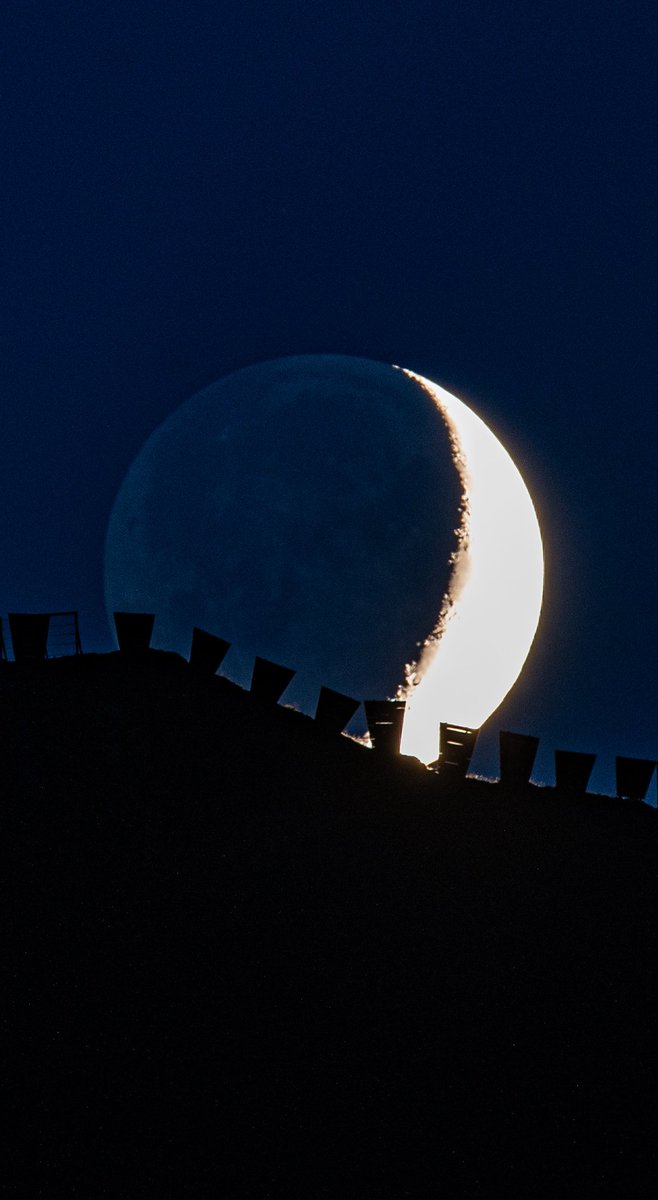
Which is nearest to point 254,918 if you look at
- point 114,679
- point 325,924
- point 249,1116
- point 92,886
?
point 325,924

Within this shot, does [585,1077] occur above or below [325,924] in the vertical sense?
below

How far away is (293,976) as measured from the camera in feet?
45.6

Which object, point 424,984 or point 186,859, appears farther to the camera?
point 186,859

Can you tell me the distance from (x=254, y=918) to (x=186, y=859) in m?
1.68

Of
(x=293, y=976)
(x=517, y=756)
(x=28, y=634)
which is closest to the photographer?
(x=293, y=976)

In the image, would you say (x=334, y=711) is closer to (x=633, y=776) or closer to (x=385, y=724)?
(x=385, y=724)

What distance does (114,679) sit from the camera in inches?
848

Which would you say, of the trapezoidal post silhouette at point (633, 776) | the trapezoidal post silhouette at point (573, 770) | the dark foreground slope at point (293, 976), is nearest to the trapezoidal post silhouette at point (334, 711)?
the dark foreground slope at point (293, 976)

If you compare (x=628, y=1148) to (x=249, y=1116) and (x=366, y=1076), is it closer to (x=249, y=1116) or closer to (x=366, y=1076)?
(x=366, y=1076)

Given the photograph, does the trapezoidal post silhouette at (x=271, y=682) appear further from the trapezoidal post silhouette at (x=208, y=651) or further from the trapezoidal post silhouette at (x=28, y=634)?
the trapezoidal post silhouette at (x=28, y=634)

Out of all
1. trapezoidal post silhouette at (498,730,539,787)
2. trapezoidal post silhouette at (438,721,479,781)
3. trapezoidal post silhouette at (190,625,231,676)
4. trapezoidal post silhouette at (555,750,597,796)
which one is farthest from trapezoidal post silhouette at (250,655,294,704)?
trapezoidal post silhouette at (555,750,597,796)

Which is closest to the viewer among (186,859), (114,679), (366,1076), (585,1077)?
(366,1076)

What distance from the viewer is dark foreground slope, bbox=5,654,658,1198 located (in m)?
11.4

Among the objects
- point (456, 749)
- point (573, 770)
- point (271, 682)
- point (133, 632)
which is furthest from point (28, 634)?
point (573, 770)
